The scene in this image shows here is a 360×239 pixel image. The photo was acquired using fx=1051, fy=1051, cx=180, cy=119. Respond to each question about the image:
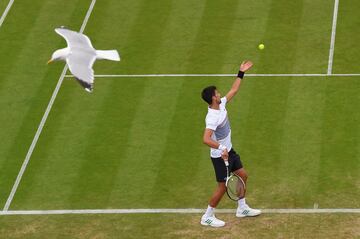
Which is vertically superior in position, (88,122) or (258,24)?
(258,24)

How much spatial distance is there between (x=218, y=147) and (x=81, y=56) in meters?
3.40

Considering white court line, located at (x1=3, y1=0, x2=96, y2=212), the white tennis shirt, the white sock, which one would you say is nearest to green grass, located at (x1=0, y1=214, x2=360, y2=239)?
the white sock

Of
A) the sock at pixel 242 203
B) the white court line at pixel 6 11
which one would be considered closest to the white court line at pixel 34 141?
the white court line at pixel 6 11

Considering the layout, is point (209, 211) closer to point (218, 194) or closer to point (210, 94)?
point (218, 194)

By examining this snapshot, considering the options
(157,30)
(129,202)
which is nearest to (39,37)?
(157,30)

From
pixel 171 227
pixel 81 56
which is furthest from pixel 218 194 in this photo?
pixel 81 56

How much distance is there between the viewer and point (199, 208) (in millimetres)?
20625

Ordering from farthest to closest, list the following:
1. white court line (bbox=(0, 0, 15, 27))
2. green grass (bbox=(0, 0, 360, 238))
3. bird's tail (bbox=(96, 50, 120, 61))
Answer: white court line (bbox=(0, 0, 15, 27))
green grass (bbox=(0, 0, 360, 238))
bird's tail (bbox=(96, 50, 120, 61))

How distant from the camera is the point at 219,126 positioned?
1933 cm

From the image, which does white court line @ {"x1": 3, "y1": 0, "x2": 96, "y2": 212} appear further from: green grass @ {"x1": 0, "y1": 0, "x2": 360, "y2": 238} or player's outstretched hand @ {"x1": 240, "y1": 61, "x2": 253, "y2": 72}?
player's outstretched hand @ {"x1": 240, "y1": 61, "x2": 253, "y2": 72}

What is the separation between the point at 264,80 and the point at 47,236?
7.79 m

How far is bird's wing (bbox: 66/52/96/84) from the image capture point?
18969 millimetres

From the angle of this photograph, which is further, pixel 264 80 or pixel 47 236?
pixel 264 80

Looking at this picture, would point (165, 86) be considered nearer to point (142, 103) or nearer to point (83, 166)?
point (142, 103)
